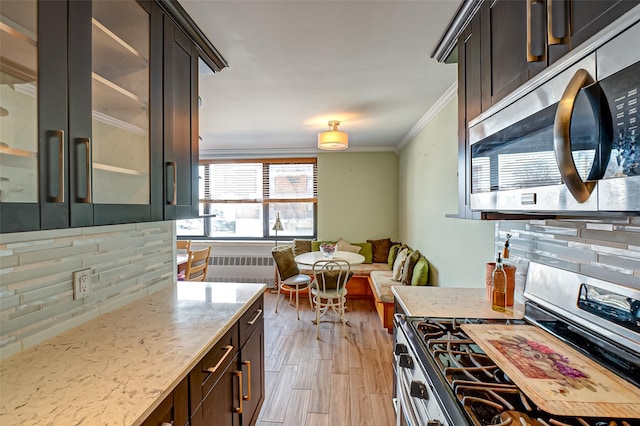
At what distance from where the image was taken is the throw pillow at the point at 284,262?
151 inches

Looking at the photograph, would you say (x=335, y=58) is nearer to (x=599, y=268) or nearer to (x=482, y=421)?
(x=599, y=268)

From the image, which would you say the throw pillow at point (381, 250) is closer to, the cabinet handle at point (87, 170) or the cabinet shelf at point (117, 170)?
the cabinet shelf at point (117, 170)

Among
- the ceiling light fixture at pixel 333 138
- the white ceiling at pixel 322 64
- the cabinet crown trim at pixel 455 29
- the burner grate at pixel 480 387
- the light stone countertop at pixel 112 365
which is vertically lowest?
the burner grate at pixel 480 387

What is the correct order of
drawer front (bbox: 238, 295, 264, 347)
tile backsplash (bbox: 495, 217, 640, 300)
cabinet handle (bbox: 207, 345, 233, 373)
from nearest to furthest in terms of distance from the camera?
tile backsplash (bbox: 495, 217, 640, 300), cabinet handle (bbox: 207, 345, 233, 373), drawer front (bbox: 238, 295, 264, 347)

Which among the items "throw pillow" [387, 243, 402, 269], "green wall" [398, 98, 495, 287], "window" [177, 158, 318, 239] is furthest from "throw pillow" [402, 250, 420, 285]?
"window" [177, 158, 318, 239]

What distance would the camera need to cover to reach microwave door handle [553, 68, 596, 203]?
2.18 ft

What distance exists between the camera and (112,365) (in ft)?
3.18

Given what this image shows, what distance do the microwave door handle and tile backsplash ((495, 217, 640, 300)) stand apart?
46cm

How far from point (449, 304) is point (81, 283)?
1.76m

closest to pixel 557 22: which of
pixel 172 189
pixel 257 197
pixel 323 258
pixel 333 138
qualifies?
pixel 172 189

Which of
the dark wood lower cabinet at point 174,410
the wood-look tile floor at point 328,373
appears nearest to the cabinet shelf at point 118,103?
the dark wood lower cabinet at point 174,410

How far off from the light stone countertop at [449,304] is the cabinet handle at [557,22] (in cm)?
115

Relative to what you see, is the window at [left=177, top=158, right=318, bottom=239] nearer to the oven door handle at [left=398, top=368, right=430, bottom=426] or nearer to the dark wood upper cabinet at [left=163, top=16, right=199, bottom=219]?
the dark wood upper cabinet at [left=163, top=16, right=199, bottom=219]

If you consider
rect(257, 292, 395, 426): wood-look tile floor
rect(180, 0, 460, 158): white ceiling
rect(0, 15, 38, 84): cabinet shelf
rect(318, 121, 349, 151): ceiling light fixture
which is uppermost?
rect(180, 0, 460, 158): white ceiling
